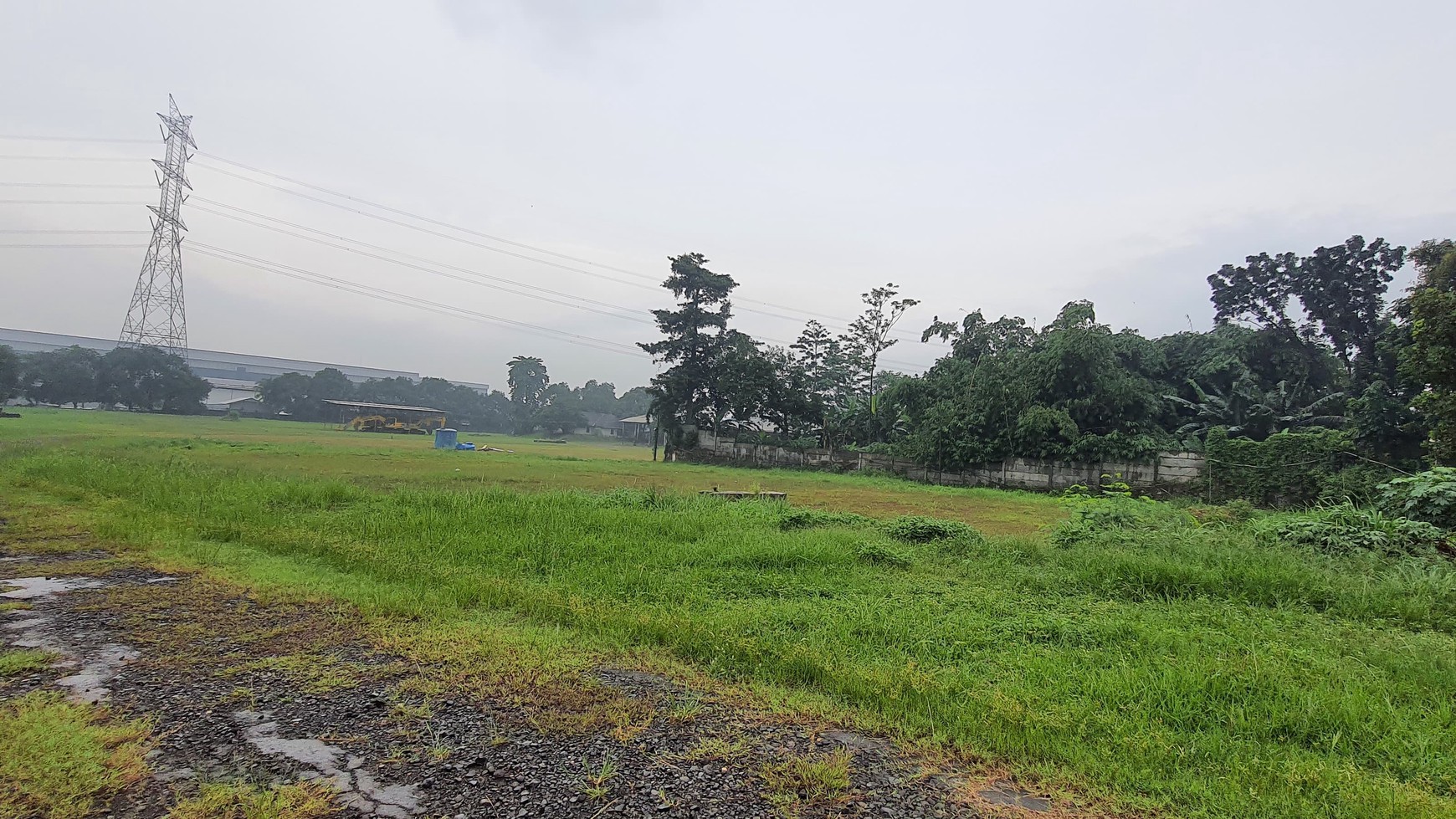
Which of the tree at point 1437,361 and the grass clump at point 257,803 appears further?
the tree at point 1437,361

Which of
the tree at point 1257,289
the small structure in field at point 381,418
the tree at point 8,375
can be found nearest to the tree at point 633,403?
the small structure in field at point 381,418

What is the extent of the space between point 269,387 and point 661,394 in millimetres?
45154

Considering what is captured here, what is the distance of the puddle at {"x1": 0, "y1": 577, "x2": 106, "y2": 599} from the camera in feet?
16.0

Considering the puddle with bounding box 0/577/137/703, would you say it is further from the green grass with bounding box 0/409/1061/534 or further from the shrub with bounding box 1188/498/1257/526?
the shrub with bounding box 1188/498/1257/526

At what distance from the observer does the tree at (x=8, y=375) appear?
37719 mm

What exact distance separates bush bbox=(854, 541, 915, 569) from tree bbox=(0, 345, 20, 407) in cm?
5240

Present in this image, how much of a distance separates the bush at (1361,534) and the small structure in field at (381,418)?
54.4 meters

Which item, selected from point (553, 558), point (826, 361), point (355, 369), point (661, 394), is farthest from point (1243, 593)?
point (355, 369)

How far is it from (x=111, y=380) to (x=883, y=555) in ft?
192

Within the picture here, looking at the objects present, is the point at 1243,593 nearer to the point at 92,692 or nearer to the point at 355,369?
the point at 92,692

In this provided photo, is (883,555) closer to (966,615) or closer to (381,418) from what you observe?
(966,615)

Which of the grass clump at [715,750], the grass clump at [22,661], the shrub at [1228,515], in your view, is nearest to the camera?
the grass clump at [715,750]

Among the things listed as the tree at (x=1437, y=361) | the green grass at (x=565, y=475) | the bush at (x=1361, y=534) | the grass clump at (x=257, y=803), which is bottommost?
the green grass at (x=565, y=475)

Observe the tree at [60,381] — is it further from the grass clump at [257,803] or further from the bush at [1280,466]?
the bush at [1280,466]
